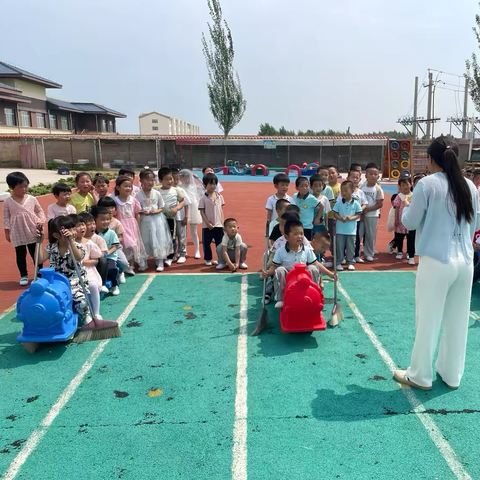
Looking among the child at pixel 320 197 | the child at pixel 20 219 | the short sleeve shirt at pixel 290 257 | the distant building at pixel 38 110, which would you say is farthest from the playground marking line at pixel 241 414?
the distant building at pixel 38 110

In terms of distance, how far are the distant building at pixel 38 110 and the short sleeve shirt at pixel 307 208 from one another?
93.2ft

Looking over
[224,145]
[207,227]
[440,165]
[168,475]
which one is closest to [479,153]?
[224,145]

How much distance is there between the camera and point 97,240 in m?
5.54

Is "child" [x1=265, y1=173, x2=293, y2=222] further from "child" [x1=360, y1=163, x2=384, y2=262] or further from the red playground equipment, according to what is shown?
the red playground equipment

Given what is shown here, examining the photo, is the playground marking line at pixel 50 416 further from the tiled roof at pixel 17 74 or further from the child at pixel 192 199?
the tiled roof at pixel 17 74

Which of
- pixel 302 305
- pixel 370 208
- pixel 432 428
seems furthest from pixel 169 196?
pixel 432 428

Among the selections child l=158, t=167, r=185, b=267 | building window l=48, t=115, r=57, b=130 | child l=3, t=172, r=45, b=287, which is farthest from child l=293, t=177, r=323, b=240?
building window l=48, t=115, r=57, b=130

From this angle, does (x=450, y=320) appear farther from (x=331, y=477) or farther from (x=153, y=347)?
(x=153, y=347)

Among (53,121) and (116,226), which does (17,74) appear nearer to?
(53,121)

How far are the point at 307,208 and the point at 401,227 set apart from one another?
2.12 metres

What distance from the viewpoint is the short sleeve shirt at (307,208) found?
21.5 ft

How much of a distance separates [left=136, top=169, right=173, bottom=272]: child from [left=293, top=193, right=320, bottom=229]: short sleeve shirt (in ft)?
7.47

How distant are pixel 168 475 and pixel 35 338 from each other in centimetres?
224

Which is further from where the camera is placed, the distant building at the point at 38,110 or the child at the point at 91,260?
the distant building at the point at 38,110
